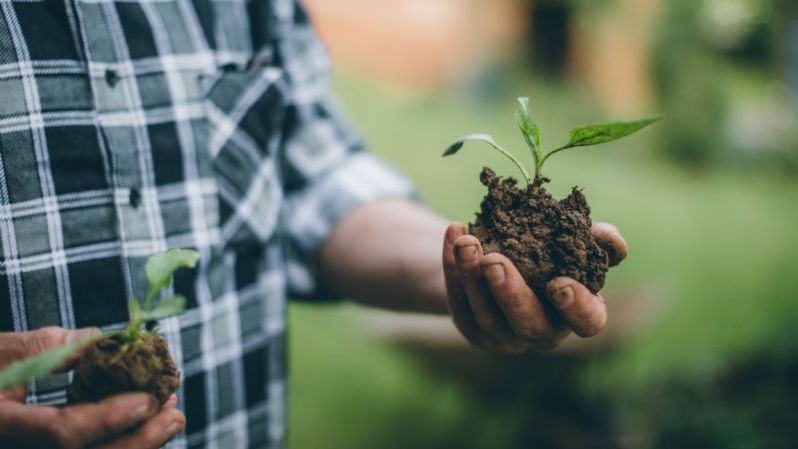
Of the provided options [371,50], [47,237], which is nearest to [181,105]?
[47,237]

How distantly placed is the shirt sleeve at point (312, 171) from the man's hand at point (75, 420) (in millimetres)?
841

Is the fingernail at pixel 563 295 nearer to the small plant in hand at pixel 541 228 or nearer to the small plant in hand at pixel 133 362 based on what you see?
the small plant in hand at pixel 541 228

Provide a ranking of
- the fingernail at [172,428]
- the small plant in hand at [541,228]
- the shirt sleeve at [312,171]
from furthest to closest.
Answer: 1. the shirt sleeve at [312,171]
2. the small plant in hand at [541,228]
3. the fingernail at [172,428]

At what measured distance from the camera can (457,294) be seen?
1192 millimetres

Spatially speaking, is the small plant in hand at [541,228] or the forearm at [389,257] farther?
the forearm at [389,257]

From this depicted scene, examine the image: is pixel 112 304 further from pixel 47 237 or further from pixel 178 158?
pixel 178 158

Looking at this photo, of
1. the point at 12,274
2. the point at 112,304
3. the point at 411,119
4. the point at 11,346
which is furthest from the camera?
the point at 411,119

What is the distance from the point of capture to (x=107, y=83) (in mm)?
1297

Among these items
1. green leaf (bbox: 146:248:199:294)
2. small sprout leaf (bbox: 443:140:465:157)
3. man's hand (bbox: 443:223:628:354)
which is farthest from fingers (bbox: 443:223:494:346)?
green leaf (bbox: 146:248:199:294)

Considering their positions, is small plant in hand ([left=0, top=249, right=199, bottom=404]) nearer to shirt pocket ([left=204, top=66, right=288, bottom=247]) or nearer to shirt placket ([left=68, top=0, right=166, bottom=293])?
shirt placket ([left=68, top=0, right=166, bottom=293])

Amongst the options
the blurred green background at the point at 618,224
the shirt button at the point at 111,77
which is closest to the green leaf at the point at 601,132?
the shirt button at the point at 111,77

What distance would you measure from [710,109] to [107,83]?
8.31m

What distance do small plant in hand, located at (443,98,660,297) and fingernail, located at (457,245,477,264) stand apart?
10 cm

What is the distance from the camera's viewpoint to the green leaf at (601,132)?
1020 millimetres
